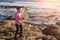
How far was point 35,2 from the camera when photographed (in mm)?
6730

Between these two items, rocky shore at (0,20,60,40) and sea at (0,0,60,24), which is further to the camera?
sea at (0,0,60,24)

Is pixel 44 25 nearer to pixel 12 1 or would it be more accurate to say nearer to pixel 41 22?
pixel 41 22

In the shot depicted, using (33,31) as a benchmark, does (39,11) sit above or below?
above

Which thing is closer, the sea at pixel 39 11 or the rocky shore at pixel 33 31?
the rocky shore at pixel 33 31

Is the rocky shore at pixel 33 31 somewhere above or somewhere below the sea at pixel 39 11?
below

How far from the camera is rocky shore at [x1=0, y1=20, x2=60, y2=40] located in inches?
169

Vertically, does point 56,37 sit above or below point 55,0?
below

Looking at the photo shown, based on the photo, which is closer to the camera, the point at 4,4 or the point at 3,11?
the point at 3,11

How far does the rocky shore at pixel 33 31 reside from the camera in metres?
4.30

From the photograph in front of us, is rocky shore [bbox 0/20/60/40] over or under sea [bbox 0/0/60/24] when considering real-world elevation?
under

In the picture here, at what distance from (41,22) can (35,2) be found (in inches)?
67.2

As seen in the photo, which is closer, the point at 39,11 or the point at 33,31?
the point at 33,31

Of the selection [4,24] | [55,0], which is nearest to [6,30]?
[4,24]

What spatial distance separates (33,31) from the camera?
182 inches
